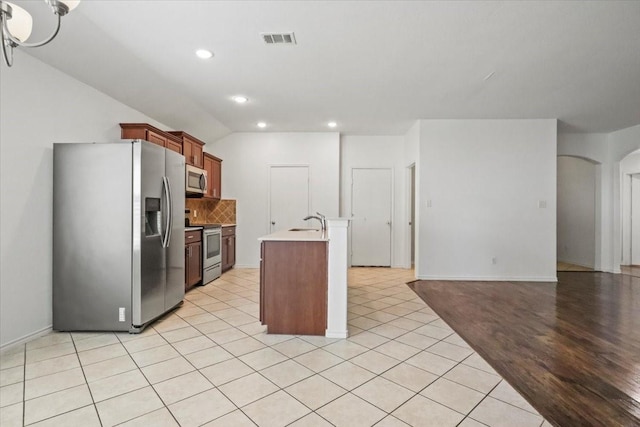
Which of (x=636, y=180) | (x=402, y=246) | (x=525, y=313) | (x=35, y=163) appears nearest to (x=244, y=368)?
(x=35, y=163)

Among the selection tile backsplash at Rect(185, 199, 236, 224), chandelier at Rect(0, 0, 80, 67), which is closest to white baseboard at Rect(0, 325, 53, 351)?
chandelier at Rect(0, 0, 80, 67)

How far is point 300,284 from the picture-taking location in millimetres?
2781

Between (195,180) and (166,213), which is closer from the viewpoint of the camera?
(166,213)

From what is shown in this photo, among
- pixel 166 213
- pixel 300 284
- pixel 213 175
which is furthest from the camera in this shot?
pixel 213 175

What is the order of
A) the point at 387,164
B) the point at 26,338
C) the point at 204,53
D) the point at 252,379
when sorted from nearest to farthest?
the point at 252,379 < the point at 26,338 < the point at 204,53 < the point at 387,164

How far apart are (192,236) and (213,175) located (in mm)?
1725

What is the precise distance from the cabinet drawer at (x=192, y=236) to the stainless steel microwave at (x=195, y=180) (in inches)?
25.2

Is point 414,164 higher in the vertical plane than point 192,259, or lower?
higher

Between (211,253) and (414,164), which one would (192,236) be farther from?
(414,164)

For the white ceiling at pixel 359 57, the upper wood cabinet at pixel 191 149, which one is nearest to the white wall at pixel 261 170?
the upper wood cabinet at pixel 191 149

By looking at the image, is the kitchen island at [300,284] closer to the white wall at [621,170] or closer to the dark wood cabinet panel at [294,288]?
the dark wood cabinet panel at [294,288]

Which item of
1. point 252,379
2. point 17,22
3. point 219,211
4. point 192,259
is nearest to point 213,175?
point 219,211

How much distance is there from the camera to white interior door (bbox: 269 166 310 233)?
19.3 feet

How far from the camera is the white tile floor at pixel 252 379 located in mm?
1635
